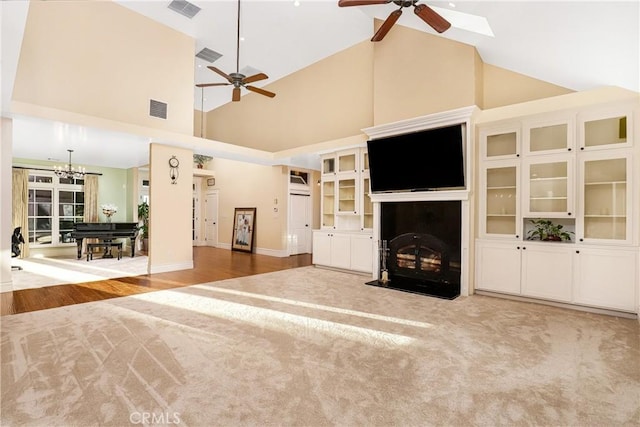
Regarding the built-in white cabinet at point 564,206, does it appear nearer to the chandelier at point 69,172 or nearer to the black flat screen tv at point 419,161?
the black flat screen tv at point 419,161

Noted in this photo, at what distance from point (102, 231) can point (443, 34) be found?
28.4 ft

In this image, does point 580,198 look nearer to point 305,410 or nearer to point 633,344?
point 633,344

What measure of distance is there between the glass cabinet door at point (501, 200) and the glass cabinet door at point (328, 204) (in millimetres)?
3081

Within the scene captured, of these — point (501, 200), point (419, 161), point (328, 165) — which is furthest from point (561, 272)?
point (328, 165)

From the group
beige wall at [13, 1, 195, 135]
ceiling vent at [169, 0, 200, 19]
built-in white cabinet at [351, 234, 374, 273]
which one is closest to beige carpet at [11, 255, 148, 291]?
beige wall at [13, 1, 195, 135]

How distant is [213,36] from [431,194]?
17.5 ft

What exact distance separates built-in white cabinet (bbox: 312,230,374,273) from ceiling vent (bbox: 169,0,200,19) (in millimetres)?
4708

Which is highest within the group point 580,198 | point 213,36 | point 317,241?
point 213,36

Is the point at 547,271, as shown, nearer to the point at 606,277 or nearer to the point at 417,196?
the point at 606,277

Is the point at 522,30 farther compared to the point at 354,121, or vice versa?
the point at 354,121

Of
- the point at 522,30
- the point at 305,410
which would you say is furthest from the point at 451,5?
the point at 305,410

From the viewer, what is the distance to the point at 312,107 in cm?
767

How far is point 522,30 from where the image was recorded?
11.0ft

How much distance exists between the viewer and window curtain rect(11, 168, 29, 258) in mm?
7980
